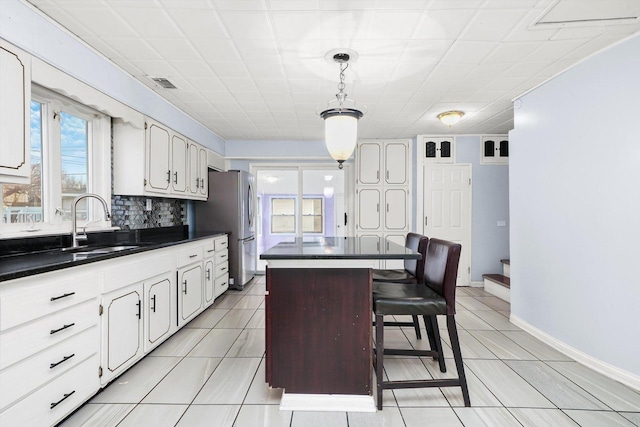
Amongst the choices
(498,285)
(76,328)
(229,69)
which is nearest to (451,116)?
(498,285)

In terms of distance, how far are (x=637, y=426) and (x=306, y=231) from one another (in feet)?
15.1

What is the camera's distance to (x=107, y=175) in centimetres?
298

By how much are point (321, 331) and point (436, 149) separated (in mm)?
4059

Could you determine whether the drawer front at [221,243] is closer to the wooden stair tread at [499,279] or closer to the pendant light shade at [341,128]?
the pendant light shade at [341,128]

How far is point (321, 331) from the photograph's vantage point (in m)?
1.96

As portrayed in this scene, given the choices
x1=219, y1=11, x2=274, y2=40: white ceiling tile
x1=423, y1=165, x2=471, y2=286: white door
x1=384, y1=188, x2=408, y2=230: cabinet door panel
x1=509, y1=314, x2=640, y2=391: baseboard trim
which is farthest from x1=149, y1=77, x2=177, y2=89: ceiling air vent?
x1=509, y1=314, x2=640, y2=391: baseboard trim

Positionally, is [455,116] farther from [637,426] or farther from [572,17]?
[637,426]

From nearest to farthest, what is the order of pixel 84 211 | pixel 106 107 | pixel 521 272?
pixel 106 107
pixel 84 211
pixel 521 272

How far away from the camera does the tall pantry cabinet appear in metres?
5.38

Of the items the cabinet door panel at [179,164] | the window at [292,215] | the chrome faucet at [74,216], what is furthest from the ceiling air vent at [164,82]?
the window at [292,215]

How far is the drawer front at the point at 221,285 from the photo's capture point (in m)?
4.15

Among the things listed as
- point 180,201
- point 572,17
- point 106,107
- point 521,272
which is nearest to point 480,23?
point 572,17

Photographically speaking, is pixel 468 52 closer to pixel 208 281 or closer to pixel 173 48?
pixel 173 48

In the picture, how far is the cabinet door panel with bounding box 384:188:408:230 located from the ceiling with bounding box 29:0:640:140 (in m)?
1.92
